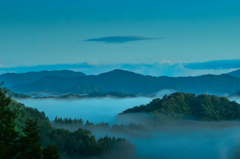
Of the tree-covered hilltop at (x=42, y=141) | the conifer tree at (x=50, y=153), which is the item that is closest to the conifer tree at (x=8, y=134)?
the tree-covered hilltop at (x=42, y=141)

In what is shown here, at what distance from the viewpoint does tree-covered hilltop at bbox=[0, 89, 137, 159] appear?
1570cm

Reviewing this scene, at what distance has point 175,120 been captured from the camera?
111 meters

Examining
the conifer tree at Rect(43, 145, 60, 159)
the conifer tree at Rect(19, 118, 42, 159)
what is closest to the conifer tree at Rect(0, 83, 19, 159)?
the conifer tree at Rect(19, 118, 42, 159)

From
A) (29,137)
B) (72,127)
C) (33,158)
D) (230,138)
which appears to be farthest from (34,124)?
(230,138)

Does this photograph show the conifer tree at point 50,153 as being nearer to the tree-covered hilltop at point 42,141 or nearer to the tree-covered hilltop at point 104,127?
the tree-covered hilltop at point 42,141

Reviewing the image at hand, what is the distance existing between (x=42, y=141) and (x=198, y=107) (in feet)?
243

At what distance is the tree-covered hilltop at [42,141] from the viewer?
51.5ft

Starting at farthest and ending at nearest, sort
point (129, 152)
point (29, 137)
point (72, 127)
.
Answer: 1. point (72, 127)
2. point (129, 152)
3. point (29, 137)

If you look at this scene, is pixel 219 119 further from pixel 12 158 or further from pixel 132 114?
pixel 12 158

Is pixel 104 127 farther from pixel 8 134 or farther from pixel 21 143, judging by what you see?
pixel 8 134

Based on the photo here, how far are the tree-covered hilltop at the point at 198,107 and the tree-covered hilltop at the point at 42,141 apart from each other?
2999 cm

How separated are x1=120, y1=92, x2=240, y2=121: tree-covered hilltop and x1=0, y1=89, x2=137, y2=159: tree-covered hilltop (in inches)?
1181

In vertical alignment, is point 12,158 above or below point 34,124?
below

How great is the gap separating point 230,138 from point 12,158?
375 feet
